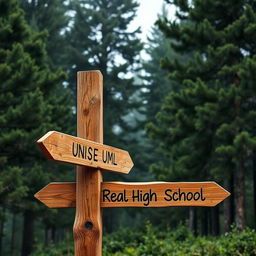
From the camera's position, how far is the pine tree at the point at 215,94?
1359 cm

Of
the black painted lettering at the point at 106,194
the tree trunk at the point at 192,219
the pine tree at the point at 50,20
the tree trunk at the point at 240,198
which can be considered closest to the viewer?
the black painted lettering at the point at 106,194

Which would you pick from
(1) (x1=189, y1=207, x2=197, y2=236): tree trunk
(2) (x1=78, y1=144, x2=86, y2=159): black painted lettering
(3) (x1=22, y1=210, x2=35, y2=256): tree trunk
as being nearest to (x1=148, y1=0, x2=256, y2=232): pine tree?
(1) (x1=189, y1=207, x2=197, y2=236): tree trunk

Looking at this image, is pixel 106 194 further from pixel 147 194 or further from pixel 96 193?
pixel 147 194

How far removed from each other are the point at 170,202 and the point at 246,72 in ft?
31.2

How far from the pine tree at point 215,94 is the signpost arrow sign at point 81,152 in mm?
8704

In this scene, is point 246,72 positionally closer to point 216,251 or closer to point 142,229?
point 216,251

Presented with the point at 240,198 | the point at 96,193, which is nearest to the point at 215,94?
the point at 240,198

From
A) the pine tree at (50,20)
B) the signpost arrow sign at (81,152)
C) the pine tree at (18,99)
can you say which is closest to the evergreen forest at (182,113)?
the pine tree at (18,99)

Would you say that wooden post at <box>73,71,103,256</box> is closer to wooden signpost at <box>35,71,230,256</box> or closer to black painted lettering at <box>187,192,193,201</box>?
wooden signpost at <box>35,71,230,256</box>

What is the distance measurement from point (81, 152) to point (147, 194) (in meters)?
0.72

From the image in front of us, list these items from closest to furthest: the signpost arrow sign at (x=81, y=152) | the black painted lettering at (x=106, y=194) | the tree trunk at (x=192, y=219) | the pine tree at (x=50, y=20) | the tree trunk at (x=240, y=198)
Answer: the signpost arrow sign at (x=81, y=152) → the black painted lettering at (x=106, y=194) → the tree trunk at (x=240, y=198) → the tree trunk at (x=192, y=219) → the pine tree at (x=50, y=20)

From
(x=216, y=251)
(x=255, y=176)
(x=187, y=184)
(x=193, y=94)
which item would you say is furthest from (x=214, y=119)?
(x=187, y=184)

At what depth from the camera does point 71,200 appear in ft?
13.7

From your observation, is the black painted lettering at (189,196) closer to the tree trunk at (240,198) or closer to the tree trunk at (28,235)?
the tree trunk at (240,198)
